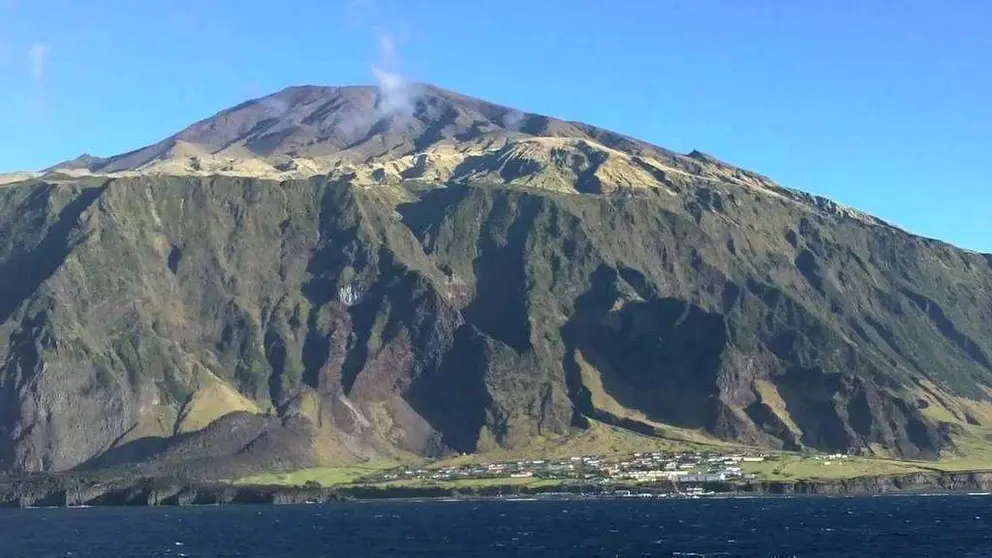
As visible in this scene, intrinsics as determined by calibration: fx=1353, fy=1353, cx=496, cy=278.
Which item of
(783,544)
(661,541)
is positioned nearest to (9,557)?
(661,541)

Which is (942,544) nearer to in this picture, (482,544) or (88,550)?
(482,544)

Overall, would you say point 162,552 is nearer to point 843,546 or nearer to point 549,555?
point 549,555

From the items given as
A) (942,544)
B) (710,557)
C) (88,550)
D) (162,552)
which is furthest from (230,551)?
(942,544)

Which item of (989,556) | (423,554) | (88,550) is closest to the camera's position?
(989,556)

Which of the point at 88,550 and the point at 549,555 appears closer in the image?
the point at 549,555

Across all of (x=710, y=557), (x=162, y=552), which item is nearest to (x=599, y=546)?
(x=710, y=557)

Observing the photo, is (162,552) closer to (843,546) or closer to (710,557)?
(710,557)

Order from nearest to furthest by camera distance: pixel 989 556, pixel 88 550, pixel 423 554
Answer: pixel 989 556 < pixel 423 554 < pixel 88 550

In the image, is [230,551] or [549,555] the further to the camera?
[230,551]
